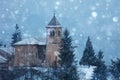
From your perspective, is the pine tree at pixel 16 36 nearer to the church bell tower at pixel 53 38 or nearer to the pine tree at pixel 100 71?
the church bell tower at pixel 53 38

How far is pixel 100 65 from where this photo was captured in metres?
64.2

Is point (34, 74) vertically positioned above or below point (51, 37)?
below

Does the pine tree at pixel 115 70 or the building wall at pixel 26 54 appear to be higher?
the building wall at pixel 26 54

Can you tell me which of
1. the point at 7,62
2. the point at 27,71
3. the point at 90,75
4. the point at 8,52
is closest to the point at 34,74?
the point at 27,71

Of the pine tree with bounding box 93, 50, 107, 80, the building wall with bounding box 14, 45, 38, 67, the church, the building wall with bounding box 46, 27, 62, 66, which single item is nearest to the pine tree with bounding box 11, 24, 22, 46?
the building wall with bounding box 14, 45, 38, 67

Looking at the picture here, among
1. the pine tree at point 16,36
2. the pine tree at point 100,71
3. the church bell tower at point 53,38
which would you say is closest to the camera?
the pine tree at point 100,71

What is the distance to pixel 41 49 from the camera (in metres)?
84.9

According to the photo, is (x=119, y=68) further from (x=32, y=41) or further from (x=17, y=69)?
(x=32, y=41)

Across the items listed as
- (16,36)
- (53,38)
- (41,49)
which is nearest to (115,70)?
(53,38)

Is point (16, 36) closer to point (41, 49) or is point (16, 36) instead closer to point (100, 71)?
point (41, 49)

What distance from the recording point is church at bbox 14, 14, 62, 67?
80062mm

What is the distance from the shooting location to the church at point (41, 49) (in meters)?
80.1

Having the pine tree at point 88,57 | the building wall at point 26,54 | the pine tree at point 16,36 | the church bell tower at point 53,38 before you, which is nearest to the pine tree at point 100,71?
the pine tree at point 88,57

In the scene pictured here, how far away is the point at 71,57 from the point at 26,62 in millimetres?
27423
